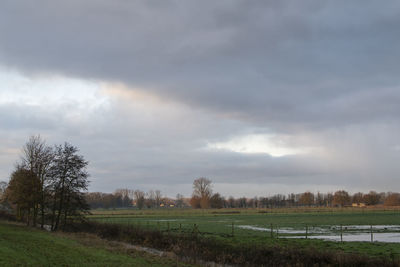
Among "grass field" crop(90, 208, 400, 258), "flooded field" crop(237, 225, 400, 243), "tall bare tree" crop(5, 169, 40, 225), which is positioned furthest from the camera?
"tall bare tree" crop(5, 169, 40, 225)

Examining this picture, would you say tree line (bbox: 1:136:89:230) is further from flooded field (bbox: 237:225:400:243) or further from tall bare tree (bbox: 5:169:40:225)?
flooded field (bbox: 237:225:400:243)

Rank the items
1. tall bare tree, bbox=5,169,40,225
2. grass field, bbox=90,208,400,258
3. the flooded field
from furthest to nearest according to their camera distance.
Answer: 1. tall bare tree, bbox=5,169,40,225
2. the flooded field
3. grass field, bbox=90,208,400,258

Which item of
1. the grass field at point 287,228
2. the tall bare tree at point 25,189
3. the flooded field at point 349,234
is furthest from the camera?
the tall bare tree at point 25,189

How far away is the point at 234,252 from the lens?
104 ft

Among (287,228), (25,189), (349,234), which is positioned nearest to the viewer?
(349,234)

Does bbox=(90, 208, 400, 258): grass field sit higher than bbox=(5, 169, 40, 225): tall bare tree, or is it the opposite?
bbox=(5, 169, 40, 225): tall bare tree

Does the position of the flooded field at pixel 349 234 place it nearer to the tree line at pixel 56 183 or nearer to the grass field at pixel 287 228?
the grass field at pixel 287 228

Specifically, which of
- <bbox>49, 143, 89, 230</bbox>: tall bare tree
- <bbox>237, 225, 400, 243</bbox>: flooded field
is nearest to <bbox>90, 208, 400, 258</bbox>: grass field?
<bbox>237, 225, 400, 243</bbox>: flooded field

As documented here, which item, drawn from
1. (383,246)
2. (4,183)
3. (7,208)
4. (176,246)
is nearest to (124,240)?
(176,246)

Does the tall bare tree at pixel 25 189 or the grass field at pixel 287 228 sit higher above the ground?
the tall bare tree at pixel 25 189

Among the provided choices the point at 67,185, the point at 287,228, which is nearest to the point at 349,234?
the point at 287,228

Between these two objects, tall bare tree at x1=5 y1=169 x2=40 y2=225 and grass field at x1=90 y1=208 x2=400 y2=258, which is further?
tall bare tree at x1=5 y1=169 x2=40 y2=225

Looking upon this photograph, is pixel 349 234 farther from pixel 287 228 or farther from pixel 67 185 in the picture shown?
pixel 67 185

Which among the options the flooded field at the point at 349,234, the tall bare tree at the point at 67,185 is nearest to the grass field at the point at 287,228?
the flooded field at the point at 349,234
